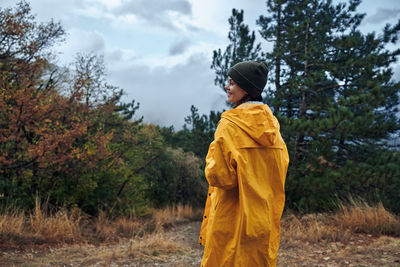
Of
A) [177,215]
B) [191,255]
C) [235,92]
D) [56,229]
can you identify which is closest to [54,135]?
Result: [56,229]

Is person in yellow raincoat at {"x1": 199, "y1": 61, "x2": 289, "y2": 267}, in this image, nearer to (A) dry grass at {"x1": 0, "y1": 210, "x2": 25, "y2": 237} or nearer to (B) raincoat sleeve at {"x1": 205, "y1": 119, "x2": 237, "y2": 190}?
(B) raincoat sleeve at {"x1": 205, "y1": 119, "x2": 237, "y2": 190}

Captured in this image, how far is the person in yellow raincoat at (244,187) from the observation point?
5.98ft

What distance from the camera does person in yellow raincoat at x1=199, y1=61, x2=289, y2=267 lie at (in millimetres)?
1824

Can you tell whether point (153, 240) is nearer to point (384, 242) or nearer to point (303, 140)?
point (384, 242)

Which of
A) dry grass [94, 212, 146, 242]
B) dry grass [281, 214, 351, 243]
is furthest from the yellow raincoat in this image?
dry grass [94, 212, 146, 242]

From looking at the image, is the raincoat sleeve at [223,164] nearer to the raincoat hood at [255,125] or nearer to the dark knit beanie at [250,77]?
the raincoat hood at [255,125]

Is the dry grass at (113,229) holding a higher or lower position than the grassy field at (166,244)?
lower

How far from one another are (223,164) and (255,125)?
0.30m

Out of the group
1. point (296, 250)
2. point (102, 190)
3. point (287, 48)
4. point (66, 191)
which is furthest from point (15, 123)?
point (287, 48)

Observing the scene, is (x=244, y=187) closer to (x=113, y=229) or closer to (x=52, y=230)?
(x=52, y=230)

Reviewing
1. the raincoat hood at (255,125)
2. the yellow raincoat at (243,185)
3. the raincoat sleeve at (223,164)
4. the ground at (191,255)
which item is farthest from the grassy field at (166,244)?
the raincoat hood at (255,125)

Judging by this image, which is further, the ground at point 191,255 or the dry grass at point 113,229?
the dry grass at point 113,229

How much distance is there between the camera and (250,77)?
2.06m

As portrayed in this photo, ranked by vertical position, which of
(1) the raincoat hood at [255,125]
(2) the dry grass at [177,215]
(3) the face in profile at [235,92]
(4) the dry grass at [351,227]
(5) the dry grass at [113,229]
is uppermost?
(3) the face in profile at [235,92]
